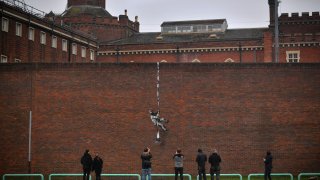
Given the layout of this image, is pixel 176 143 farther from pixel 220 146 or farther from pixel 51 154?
pixel 51 154

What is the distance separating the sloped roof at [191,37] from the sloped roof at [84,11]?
5.06 metres

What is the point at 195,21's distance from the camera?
6297 centimetres

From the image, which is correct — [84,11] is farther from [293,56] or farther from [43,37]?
[293,56]

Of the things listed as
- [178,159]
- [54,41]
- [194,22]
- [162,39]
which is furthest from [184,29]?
[178,159]

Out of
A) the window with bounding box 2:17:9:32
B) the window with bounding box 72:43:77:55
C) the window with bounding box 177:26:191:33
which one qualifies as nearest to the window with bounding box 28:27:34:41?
the window with bounding box 2:17:9:32

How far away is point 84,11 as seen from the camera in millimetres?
64375

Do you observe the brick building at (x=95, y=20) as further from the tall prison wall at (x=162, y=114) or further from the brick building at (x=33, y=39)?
the tall prison wall at (x=162, y=114)

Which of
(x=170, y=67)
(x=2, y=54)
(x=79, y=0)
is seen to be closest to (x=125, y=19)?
(x=79, y=0)

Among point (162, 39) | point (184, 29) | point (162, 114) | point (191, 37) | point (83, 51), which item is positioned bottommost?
point (162, 114)

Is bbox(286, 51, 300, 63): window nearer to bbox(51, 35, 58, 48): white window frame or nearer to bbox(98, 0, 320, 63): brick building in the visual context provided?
bbox(98, 0, 320, 63): brick building

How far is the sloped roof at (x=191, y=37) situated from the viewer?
5653cm

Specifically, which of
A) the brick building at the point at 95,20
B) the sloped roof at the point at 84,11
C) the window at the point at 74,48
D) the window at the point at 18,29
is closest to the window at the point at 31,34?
the window at the point at 18,29

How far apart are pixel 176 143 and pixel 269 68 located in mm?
6330

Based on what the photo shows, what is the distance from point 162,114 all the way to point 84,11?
1519 inches
